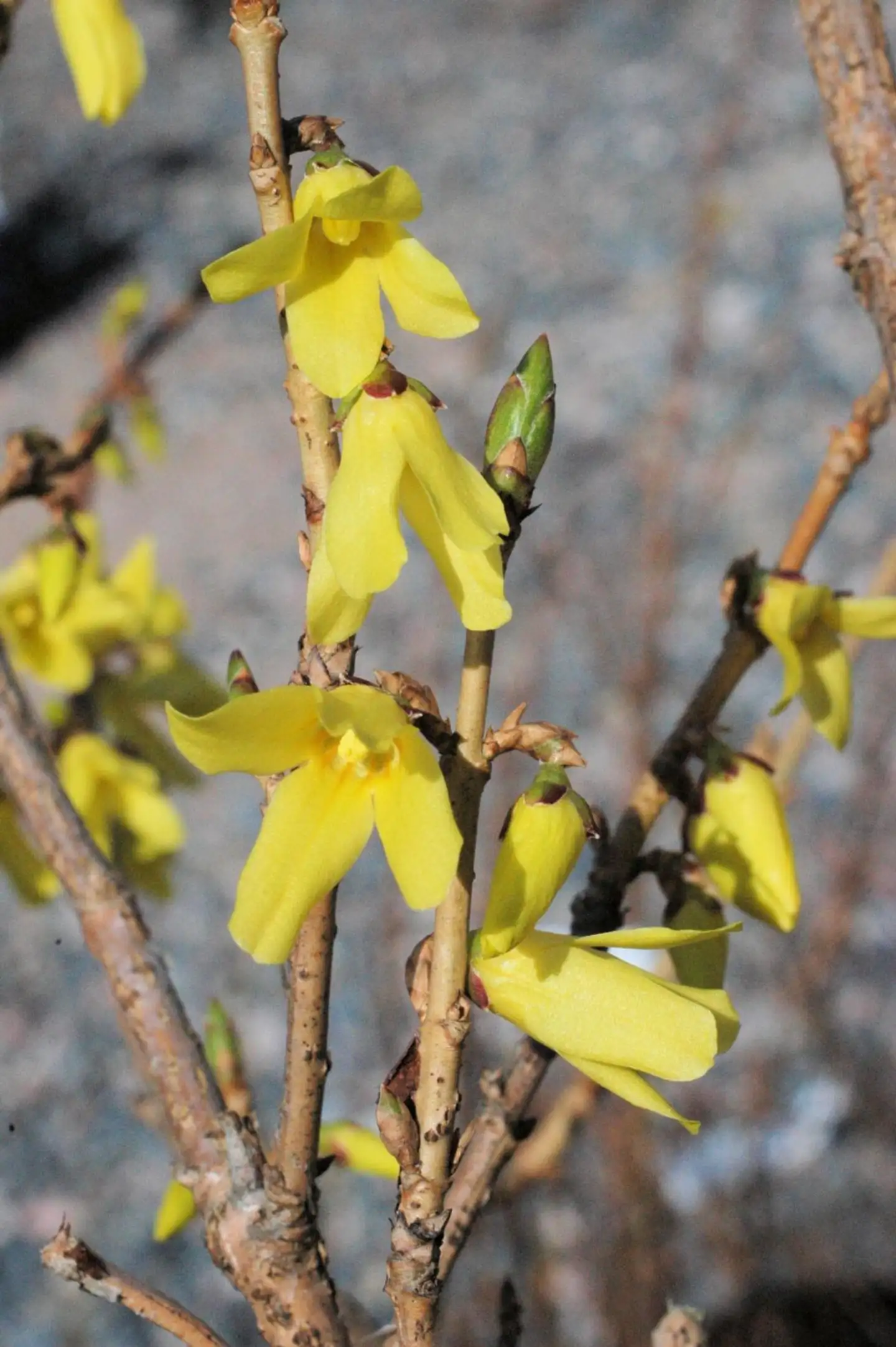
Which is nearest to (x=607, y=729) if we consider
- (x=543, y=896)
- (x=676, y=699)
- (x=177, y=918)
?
(x=676, y=699)

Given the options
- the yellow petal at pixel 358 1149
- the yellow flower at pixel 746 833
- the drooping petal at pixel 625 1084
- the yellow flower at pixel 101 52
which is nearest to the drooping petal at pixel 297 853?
the drooping petal at pixel 625 1084

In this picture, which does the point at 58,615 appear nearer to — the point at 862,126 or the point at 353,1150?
the point at 353,1150

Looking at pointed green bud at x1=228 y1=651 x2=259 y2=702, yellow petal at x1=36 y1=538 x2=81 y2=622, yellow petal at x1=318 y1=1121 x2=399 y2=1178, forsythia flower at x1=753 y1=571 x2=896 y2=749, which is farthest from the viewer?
yellow petal at x1=36 y1=538 x2=81 y2=622

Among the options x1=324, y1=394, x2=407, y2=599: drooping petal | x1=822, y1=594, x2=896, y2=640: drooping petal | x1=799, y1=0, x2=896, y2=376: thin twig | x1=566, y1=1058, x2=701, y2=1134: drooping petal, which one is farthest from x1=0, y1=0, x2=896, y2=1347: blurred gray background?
x1=566, y1=1058, x2=701, y2=1134: drooping petal

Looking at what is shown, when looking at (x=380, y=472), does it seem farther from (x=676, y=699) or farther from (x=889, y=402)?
(x=676, y=699)

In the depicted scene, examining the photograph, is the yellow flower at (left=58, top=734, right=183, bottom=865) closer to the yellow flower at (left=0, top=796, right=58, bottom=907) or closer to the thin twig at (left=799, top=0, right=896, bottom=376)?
the yellow flower at (left=0, top=796, right=58, bottom=907)

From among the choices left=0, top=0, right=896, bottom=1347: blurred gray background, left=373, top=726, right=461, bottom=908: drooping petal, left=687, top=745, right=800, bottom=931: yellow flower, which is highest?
left=373, top=726, right=461, bottom=908: drooping petal

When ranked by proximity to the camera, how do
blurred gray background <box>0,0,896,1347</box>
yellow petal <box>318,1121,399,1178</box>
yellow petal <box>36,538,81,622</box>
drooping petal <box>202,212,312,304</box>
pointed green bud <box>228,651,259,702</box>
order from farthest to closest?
1. blurred gray background <box>0,0,896,1347</box>
2. yellow petal <box>36,538,81,622</box>
3. yellow petal <box>318,1121,399,1178</box>
4. pointed green bud <box>228,651,259,702</box>
5. drooping petal <box>202,212,312,304</box>
